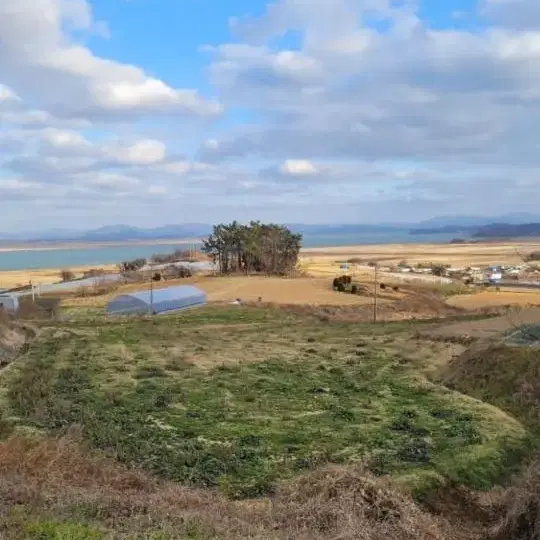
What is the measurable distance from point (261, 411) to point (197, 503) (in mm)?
9230

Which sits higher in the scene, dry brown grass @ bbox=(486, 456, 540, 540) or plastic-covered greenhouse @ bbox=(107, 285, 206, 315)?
dry brown grass @ bbox=(486, 456, 540, 540)

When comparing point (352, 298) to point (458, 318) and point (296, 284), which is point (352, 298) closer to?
point (296, 284)

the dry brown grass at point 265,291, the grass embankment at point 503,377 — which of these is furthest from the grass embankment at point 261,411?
the dry brown grass at point 265,291

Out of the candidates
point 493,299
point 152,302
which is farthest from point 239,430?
point 493,299

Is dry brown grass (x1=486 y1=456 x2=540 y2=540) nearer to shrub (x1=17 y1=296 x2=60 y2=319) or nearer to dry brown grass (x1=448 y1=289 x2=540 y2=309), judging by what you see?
A: shrub (x1=17 y1=296 x2=60 y2=319)

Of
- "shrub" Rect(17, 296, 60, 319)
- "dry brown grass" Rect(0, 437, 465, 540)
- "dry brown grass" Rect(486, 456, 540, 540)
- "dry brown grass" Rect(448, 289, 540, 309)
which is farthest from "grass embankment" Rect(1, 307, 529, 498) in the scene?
"dry brown grass" Rect(448, 289, 540, 309)

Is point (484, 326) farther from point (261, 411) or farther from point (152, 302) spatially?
point (152, 302)

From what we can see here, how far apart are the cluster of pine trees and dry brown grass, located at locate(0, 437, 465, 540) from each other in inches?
2792

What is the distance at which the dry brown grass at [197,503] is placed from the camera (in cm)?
848

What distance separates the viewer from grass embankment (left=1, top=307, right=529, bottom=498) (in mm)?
14516

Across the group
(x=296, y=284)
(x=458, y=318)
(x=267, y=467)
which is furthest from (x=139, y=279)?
(x=267, y=467)

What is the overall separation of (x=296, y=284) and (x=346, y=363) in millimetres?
40102

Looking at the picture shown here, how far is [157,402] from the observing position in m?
19.7

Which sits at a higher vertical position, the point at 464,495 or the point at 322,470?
the point at 322,470
